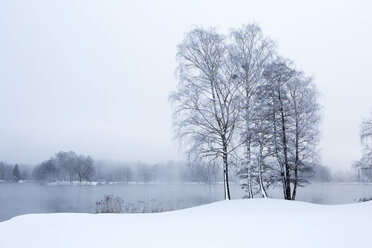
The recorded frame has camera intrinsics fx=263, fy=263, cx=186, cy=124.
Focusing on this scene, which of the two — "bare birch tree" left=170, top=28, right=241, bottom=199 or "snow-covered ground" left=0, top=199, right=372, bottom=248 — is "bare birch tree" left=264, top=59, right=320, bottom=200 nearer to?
"bare birch tree" left=170, top=28, right=241, bottom=199

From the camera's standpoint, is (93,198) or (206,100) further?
(93,198)

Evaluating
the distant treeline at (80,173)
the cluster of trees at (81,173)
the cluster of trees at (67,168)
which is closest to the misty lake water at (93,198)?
the distant treeline at (80,173)

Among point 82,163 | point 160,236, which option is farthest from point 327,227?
point 82,163

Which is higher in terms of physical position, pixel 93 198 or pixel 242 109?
pixel 242 109

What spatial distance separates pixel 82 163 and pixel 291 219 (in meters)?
100.0

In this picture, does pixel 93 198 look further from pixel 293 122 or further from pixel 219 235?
pixel 219 235

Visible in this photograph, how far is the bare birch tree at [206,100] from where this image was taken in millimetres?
15438

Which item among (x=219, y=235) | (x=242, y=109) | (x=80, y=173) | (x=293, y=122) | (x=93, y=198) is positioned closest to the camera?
(x=219, y=235)

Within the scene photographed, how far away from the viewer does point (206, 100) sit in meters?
15.8

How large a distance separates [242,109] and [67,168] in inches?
3846

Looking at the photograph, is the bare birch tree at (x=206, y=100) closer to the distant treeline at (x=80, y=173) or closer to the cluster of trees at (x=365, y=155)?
the cluster of trees at (x=365, y=155)

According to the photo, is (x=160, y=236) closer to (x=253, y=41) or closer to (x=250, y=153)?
(x=250, y=153)

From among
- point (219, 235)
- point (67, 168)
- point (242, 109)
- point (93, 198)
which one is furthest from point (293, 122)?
point (67, 168)

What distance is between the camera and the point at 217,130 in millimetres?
15664
